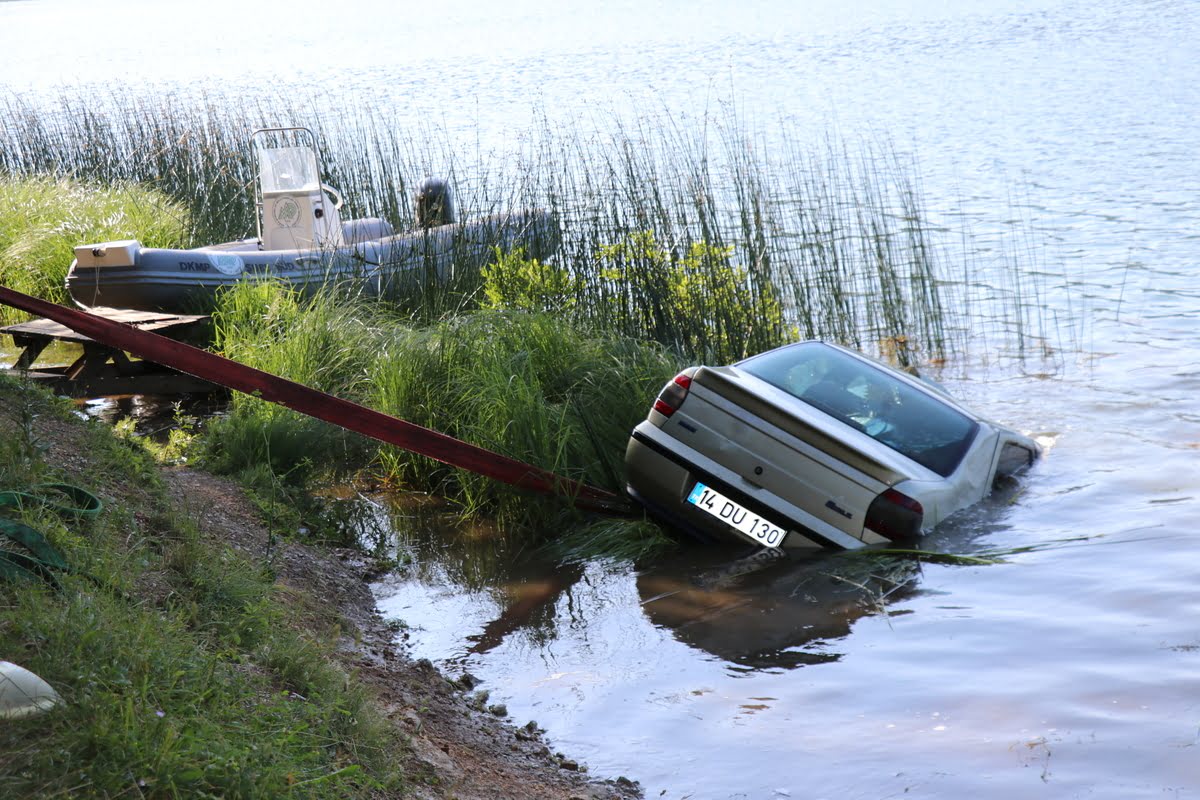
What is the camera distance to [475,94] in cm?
2753

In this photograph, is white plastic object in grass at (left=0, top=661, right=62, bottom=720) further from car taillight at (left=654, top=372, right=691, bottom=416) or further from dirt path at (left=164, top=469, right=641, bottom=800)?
car taillight at (left=654, top=372, right=691, bottom=416)

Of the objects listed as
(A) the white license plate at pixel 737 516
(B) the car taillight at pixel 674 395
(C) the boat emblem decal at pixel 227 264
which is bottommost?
(A) the white license plate at pixel 737 516

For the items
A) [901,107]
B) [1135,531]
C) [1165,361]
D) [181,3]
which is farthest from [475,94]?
[181,3]

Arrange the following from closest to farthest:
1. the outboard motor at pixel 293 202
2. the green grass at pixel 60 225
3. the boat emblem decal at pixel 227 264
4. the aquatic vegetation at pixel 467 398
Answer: the aquatic vegetation at pixel 467 398 < the boat emblem decal at pixel 227 264 < the outboard motor at pixel 293 202 < the green grass at pixel 60 225

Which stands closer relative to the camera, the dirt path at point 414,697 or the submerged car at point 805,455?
the dirt path at point 414,697

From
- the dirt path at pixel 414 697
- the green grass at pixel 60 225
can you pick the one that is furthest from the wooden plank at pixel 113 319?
the dirt path at pixel 414 697

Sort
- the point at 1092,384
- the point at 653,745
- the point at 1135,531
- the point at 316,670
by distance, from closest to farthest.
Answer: the point at 316,670, the point at 653,745, the point at 1135,531, the point at 1092,384

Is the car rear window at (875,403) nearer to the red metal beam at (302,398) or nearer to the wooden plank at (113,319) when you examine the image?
the red metal beam at (302,398)

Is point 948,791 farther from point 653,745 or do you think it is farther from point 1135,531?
point 1135,531

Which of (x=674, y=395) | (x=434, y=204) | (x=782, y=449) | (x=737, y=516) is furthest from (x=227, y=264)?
(x=782, y=449)

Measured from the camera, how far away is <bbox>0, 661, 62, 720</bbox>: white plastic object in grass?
2.30 metres

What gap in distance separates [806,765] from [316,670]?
156 cm

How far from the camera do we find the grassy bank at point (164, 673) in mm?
2303

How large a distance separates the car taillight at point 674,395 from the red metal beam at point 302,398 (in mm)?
712
